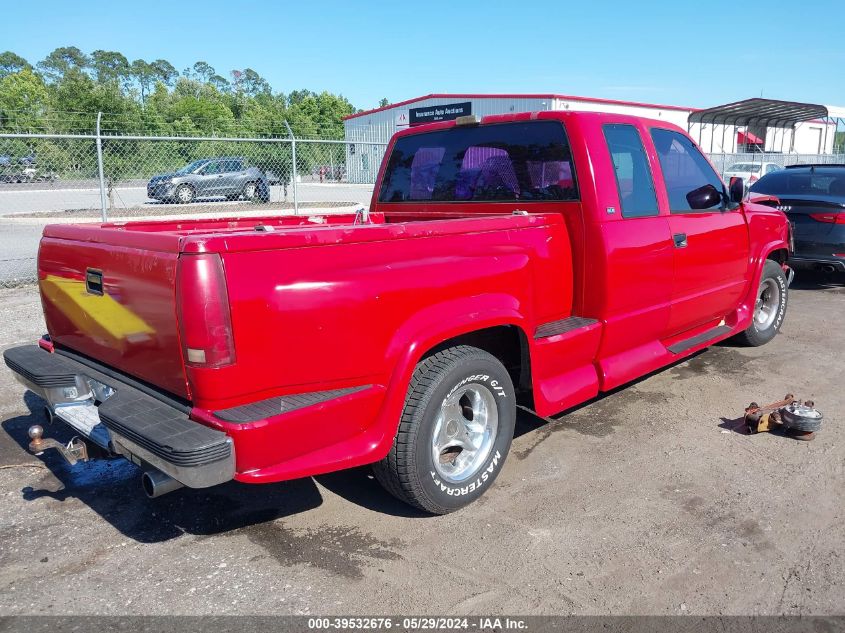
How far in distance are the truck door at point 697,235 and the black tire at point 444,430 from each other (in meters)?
1.80

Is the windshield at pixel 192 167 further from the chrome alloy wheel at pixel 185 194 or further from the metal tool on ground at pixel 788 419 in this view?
the metal tool on ground at pixel 788 419

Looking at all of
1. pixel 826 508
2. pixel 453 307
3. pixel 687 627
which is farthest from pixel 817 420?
pixel 453 307

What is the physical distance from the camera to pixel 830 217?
8.30 m

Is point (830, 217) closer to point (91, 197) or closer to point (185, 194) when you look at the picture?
point (185, 194)

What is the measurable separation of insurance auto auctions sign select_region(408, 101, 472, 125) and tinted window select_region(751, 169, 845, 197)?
76.5ft

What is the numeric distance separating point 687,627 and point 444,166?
3.24m

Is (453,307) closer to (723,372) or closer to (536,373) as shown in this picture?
(536,373)

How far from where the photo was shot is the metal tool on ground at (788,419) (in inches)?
165

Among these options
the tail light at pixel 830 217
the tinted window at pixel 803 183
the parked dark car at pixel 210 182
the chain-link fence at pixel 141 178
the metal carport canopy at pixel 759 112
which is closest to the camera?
the tail light at pixel 830 217

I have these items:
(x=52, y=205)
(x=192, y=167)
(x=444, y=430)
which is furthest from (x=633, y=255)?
(x=52, y=205)

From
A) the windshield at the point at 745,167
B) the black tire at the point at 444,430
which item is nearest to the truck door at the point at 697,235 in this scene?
A: the black tire at the point at 444,430

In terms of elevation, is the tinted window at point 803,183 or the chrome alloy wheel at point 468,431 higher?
the tinted window at point 803,183

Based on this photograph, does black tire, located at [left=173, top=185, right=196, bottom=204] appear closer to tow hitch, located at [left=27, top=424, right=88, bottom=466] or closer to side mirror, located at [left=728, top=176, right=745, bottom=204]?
side mirror, located at [left=728, top=176, right=745, bottom=204]

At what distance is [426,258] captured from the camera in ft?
10.00
